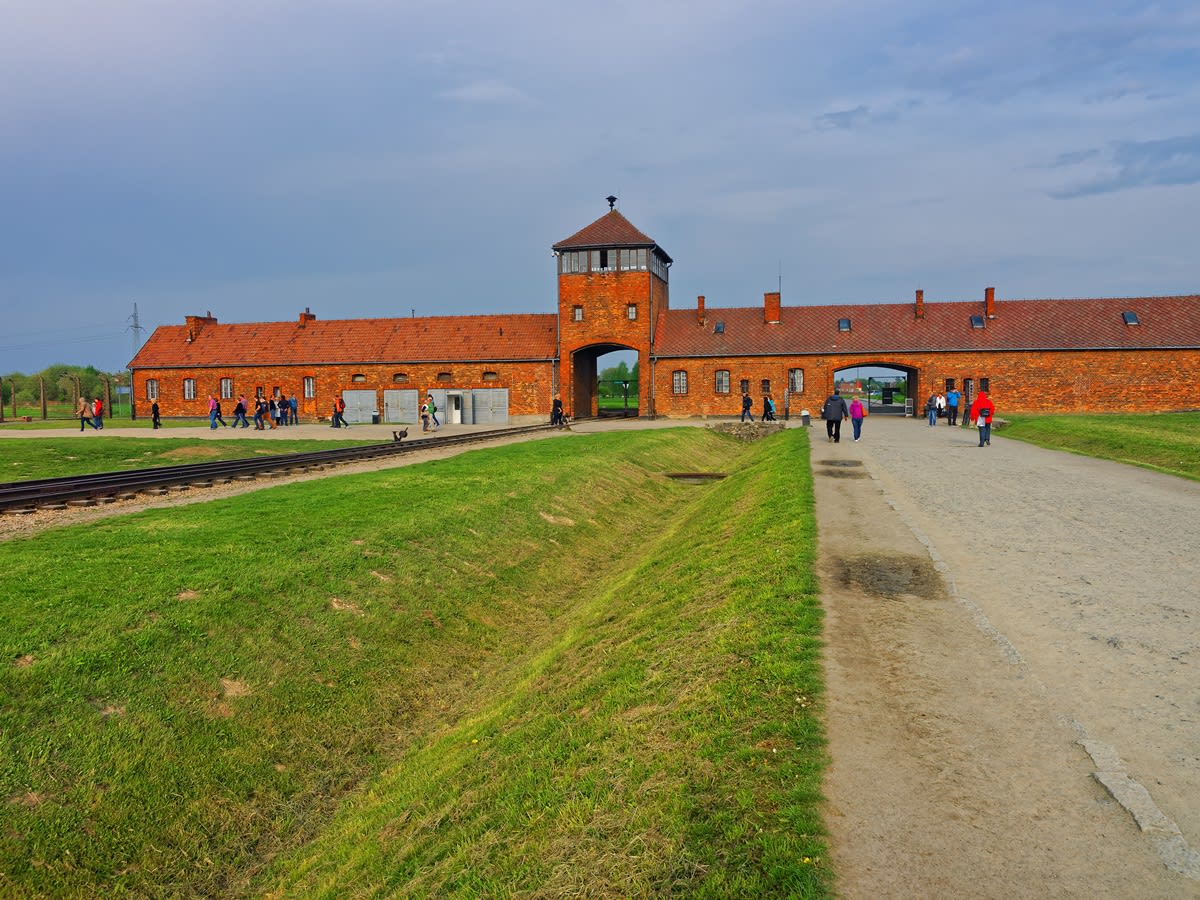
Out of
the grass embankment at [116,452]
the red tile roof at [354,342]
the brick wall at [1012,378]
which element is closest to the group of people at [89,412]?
the grass embankment at [116,452]

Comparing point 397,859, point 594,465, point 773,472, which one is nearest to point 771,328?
point 594,465

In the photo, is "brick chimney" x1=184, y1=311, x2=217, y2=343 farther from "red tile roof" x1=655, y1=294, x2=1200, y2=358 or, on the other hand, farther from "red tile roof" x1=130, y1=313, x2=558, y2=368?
"red tile roof" x1=655, y1=294, x2=1200, y2=358

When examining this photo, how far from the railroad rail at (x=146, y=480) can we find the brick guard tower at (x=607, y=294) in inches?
934

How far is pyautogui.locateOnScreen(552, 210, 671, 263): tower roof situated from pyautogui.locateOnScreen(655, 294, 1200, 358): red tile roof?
224 inches

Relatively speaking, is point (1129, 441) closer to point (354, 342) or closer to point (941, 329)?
point (941, 329)

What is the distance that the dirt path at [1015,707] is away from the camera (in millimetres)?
4027

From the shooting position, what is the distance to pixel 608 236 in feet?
165

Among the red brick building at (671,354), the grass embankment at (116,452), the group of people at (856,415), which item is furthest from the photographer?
the red brick building at (671,354)

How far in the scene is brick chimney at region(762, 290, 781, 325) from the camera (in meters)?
52.3

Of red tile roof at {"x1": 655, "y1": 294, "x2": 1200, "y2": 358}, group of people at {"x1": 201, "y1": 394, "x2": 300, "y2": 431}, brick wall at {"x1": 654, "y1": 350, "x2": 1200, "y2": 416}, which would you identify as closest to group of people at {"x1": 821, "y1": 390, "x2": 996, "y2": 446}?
brick wall at {"x1": 654, "y1": 350, "x2": 1200, "y2": 416}

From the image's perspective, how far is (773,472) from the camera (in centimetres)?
1872

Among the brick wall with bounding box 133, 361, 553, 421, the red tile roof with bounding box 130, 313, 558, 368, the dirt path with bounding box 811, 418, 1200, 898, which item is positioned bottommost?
the dirt path with bounding box 811, 418, 1200, 898

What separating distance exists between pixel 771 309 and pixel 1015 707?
48.7m

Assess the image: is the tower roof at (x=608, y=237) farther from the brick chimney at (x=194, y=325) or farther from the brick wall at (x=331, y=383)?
the brick chimney at (x=194, y=325)
